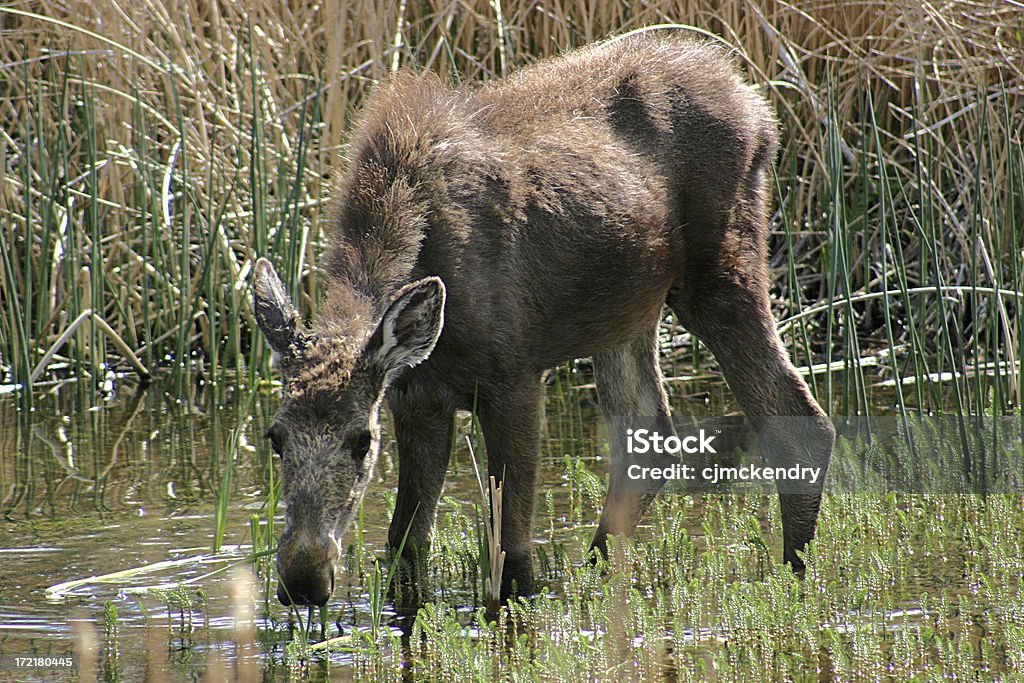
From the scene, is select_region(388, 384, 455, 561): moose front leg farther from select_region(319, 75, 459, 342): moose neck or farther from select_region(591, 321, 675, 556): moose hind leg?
select_region(591, 321, 675, 556): moose hind leg

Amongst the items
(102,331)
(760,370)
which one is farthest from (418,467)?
(102,331)

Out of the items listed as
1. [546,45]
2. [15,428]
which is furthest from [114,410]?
[546,45]

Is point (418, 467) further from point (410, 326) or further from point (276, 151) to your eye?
point (276, 151)

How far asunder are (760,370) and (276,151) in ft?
12.0

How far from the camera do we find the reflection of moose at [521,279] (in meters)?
4.38

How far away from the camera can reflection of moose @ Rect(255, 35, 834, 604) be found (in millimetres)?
4379

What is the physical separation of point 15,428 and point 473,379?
363cm


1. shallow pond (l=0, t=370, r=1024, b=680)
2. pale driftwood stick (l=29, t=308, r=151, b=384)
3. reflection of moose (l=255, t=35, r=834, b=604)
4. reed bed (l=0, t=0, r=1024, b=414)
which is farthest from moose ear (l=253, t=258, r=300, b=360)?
pale driftwood stick (l=29, t=308, r=151, b=384)

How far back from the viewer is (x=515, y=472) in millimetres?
4988

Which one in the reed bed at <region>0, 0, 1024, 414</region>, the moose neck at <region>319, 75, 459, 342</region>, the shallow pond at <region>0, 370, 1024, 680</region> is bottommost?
the shallow pond at <region>0, 370, 1024, 680</region>

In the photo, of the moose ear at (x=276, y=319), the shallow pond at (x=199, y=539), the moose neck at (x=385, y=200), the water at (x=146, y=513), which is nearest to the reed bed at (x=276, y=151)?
the water at (x=146, y=513)

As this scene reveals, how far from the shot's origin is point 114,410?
803 cm

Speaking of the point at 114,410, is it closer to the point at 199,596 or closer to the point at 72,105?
the point at 72,105

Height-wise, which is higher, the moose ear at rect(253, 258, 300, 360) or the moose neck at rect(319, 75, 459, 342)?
the moose neck at rect(319, 75, 459, 342)
